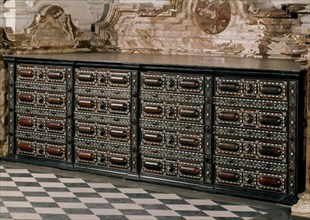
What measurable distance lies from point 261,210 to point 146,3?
3777mm

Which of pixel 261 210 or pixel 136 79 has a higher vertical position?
pixel 136 79

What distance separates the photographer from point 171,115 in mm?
7832

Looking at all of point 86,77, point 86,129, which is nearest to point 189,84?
point 86,77

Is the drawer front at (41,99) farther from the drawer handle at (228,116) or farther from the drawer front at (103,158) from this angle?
the drawer handle at (228,116)

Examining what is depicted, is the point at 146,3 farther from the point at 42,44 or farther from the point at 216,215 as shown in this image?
the point at 216,215

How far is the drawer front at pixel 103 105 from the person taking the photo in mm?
8203

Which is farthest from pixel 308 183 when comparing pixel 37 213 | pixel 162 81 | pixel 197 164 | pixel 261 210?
pixel 37 213

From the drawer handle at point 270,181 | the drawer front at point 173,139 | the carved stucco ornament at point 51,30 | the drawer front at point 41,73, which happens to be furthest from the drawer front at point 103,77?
the drawer handle at point 270,181

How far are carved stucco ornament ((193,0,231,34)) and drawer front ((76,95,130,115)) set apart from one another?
5.13ft

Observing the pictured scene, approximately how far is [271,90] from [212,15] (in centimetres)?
222

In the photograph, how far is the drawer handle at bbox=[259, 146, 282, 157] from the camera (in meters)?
7.13

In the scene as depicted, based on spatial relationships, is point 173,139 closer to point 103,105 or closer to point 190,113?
point 190,113

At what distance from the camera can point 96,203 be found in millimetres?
7199

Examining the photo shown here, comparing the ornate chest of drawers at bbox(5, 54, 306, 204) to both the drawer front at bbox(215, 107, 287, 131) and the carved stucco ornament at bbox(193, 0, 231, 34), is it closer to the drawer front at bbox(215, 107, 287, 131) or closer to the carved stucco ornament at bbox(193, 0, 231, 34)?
the drawer front at bbox(215, 107, 287, 131)
